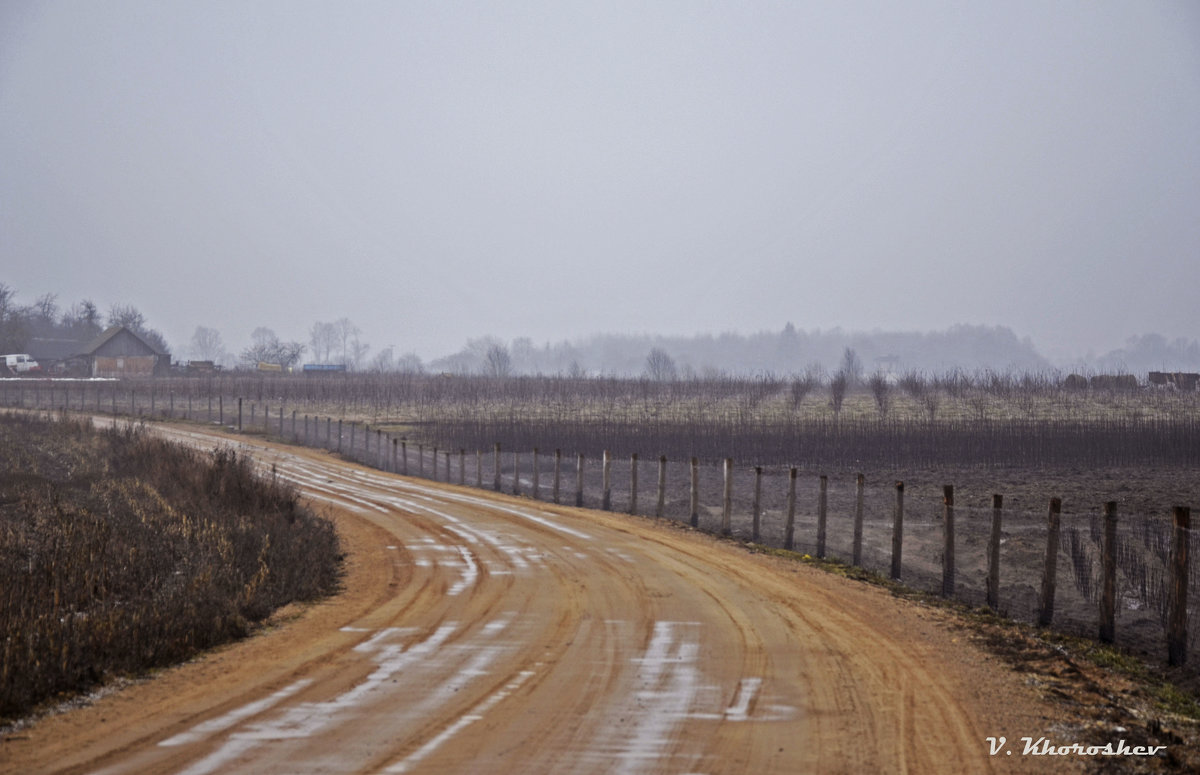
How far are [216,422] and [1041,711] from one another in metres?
50.4

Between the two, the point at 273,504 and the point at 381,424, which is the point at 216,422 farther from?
the point at 273,504

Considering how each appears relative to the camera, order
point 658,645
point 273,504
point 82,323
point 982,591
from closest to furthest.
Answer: point 658,645 → point 982,591 → point 273,504 → point 82,323

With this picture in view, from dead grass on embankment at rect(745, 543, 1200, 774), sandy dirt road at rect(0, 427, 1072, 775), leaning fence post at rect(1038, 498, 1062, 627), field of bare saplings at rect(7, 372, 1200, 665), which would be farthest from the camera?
field of bare saplings at rect(7, 372, 1200, 665)

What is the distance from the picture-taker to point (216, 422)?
52.0m

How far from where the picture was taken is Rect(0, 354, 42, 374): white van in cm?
9194

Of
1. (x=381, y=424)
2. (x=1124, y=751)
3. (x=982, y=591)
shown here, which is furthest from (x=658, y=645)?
(x=381, y=424)

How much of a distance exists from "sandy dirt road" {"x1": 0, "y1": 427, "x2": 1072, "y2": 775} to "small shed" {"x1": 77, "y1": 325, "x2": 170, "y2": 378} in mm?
98281

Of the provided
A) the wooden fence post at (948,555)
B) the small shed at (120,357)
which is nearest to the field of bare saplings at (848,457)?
the wooden fence post at (948,555)

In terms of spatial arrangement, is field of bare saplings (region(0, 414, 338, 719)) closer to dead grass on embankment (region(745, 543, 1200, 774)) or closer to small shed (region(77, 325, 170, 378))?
dead grass on embankment (region(745, 543, 1200, 774))

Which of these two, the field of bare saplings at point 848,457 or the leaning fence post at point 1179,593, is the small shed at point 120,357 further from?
the leaning fence post at point 1179,593

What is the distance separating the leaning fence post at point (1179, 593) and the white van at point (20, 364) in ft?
332

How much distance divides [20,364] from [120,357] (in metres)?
10.2

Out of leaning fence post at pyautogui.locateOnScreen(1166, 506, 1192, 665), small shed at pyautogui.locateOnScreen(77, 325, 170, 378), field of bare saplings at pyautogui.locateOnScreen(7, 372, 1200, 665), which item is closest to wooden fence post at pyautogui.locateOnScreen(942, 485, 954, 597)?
field of bare saplings at pyautogui.locateOnScreen(7, 372, 1200, 665)

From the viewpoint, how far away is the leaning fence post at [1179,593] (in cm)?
1008
